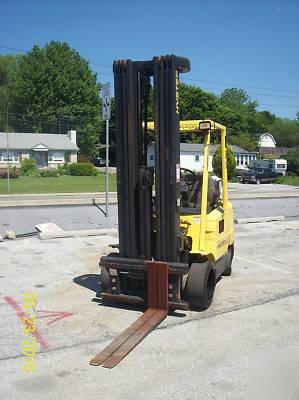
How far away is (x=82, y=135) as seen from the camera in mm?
59281

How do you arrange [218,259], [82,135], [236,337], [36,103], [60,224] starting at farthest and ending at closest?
1. [36,103]
2. [82,135]
3. [60,224]
4. [218,259]
5. [236,337]

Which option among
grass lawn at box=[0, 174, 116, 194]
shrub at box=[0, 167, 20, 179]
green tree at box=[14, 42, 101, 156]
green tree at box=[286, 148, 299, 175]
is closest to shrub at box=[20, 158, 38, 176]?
shrub at box=[0, 167, 20, 179]

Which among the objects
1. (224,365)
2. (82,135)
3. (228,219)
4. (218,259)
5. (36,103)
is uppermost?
(36,103)

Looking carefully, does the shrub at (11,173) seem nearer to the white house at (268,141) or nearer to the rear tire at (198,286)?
the rear tire at (198,286)

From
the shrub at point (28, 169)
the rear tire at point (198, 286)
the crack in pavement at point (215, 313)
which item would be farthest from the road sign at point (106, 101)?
the shrub at point (28, 169)

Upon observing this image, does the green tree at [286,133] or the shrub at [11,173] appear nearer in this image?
the shrub at [11,173]

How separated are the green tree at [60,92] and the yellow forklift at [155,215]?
2122 inches

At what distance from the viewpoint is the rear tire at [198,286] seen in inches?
245

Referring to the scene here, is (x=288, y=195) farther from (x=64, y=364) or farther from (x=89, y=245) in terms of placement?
(x=64, y=364)

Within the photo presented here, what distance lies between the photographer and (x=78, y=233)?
12.3 m

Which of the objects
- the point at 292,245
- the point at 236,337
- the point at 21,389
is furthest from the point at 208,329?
the point at 292,245

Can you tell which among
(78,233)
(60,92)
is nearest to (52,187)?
(78,233)

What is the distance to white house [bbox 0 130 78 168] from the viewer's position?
56737 millimetres

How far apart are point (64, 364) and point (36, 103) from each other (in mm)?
62957
